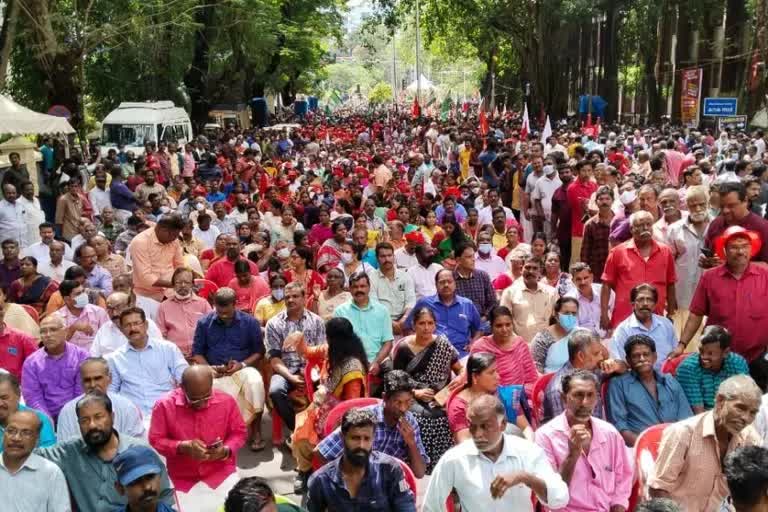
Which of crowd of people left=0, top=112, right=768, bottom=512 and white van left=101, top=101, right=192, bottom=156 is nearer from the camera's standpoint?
crowd of people left=0, top=112, right=768, bottom=512

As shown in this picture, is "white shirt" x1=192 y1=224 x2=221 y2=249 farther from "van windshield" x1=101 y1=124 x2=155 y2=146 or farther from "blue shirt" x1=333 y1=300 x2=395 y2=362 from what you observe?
"van windshield" x1=101 y1=124 x2=155 y2=146

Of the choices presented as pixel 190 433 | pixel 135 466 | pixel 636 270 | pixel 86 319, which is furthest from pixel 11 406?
pixel 636 270

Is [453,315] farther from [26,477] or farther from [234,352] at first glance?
[26,477]

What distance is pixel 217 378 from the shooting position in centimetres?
698

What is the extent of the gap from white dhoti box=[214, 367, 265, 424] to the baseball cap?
2.71 m

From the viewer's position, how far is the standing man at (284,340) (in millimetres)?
7004

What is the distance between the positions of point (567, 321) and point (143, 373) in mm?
2938

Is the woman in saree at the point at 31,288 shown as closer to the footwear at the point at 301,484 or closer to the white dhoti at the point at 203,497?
the footwear at the point at 301,484

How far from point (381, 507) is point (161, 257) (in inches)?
194

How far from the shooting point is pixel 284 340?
720 centimetres

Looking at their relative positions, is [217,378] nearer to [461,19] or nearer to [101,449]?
[101,449]

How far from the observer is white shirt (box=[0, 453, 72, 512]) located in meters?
4.42

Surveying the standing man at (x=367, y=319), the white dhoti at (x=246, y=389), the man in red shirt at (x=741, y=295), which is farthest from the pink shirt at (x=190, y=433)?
the man in red shirt at (x=741, y=295)

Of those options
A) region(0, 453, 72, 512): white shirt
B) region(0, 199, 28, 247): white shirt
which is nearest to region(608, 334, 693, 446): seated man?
region(0, 453, 72, 512): white shirt
